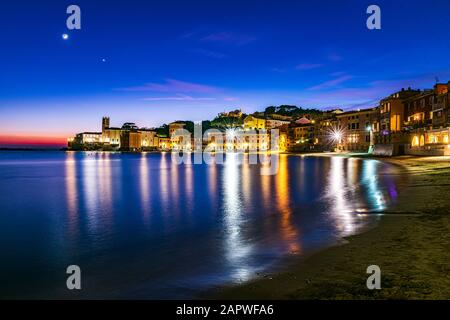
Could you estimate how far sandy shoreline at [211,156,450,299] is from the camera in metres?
7.18

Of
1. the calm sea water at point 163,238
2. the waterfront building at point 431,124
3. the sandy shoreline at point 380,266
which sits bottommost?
the calm sea water at point 163,238

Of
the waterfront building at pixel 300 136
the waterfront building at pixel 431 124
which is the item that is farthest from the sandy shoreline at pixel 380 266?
the waterfront building at pixel 300 136

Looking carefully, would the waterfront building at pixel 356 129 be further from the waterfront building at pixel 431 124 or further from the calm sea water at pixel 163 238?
the calm sea water at pixel 163 238

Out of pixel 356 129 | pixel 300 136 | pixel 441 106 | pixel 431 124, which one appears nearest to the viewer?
pixel 441 106

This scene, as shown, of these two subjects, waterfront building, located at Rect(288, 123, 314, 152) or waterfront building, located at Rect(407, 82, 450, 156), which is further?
waterfront building, located at Rect(288, 123, 314, 152)

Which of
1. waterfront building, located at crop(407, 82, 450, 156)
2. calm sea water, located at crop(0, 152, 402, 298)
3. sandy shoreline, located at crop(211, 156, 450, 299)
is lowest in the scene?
calm sea water, located at crop(0, 152, 402, 298)

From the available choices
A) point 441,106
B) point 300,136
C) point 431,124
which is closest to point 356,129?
point 300,136

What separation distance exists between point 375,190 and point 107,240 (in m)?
19.0

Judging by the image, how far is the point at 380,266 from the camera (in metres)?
8.75

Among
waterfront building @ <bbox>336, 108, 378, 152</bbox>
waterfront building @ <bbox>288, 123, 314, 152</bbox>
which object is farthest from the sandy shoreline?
waterfront building @ <bbox>288, 123, 314, 152</bbox>

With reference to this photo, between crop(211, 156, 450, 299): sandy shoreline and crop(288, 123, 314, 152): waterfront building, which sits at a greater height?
crop(288, 123, 314, 152): waterfront building

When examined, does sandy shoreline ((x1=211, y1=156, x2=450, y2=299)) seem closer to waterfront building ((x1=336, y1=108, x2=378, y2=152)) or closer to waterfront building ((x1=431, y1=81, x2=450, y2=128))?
waterfront building ((x1=431, y1=81, x2=450, y2=128))

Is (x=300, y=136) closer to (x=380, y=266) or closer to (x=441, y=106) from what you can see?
(x=441, y=106)

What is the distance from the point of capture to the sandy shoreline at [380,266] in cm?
718
